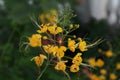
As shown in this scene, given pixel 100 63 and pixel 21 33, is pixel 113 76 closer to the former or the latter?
pixel 100 63

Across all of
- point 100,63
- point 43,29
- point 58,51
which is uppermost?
point 43,29

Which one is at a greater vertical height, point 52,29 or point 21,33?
point 52,29

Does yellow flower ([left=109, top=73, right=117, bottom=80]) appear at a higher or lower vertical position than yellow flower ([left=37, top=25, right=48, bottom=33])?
lower

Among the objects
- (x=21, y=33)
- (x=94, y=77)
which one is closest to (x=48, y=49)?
(x=21, y=33)

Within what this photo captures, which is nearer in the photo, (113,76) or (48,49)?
(48,49)

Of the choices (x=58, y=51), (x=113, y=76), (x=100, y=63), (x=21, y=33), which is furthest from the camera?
(x=100, y=63)

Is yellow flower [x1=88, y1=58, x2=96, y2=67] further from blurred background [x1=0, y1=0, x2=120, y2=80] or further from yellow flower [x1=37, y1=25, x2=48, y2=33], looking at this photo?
yellow flower [x1=37, y1=25, x2=48, y2=33]

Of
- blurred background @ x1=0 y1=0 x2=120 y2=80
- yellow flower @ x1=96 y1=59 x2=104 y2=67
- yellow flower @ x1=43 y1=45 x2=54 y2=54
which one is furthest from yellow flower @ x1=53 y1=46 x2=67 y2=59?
yellow flower @ x1=96 y1=59 x2=104 y2=67

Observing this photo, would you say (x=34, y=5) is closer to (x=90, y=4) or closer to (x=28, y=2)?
(x=28, y=2)

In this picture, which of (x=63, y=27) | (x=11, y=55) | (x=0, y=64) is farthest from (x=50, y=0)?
(x=63, y=27)

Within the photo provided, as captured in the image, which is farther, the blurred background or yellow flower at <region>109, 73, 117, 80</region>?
yellow flower at <region>109, 73, 117, 80</region>

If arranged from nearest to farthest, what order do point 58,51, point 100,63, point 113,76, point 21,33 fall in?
point 58,51
point 21,33
point 113,76
point 100,63
